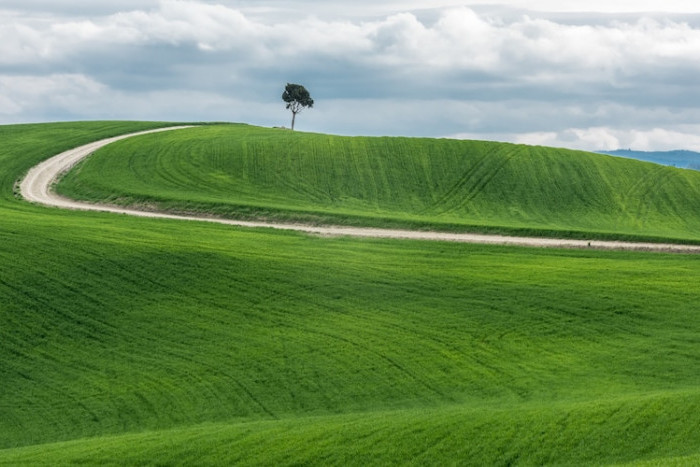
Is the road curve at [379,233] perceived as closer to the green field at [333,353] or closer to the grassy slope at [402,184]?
the grassy slope at [402,184]

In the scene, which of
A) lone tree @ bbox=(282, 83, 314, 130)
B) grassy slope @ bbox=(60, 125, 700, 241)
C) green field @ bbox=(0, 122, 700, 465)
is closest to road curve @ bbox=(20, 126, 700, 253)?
grassy slope @ bbox=(60, 125, 700, 241)

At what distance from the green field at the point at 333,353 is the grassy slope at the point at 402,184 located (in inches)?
575

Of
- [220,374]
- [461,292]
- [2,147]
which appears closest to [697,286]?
[461,292]

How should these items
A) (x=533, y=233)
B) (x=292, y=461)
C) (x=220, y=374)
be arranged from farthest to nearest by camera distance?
(x=533, y=233)
(x=220, y=374)
(x=292, y=461)

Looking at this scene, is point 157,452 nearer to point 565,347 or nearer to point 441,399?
point 441,399

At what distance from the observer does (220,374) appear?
35.1 m

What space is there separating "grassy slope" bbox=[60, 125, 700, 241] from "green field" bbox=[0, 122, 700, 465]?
47.9 ft

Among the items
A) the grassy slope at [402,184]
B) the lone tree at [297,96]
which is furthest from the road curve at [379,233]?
the lone tree at [297,96]

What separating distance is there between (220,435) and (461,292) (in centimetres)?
1791

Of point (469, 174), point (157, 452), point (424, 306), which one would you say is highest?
point (469, 174)

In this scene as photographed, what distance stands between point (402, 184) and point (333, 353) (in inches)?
1715

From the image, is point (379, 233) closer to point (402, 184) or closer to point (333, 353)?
point (402, 184)

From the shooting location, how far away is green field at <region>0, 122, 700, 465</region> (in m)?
27.8

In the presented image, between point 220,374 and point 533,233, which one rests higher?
point 533,233
